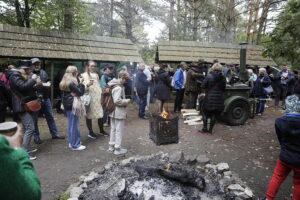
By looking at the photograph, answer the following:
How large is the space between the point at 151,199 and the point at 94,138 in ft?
11.7

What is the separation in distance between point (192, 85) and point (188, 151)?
4134 mm

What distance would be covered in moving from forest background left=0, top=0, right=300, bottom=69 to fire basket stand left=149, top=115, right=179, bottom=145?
2.91 meters

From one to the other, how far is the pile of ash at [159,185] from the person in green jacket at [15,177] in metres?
2.34

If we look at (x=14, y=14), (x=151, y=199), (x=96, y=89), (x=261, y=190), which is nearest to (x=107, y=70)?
(x=96, y=89)

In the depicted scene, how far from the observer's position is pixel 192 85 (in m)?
9.18

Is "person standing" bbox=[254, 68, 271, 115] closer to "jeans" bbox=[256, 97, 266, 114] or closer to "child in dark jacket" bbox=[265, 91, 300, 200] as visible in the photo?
"jeans" bbox=[256, 97, 266, 114]

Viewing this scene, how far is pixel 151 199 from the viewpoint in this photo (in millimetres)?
3287

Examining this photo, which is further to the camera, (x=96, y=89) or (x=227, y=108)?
(x=227, y=108)

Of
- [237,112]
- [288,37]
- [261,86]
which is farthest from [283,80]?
[288,37]

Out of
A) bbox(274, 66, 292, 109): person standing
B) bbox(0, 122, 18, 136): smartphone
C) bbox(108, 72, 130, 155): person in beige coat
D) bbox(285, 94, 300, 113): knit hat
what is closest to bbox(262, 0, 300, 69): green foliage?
bbox(285, 94, 300, 113): knit hat

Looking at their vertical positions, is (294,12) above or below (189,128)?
above

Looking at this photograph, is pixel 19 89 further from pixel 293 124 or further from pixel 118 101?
pixel 293 124

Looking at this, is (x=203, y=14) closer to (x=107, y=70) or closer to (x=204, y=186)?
(x=107, y=70)

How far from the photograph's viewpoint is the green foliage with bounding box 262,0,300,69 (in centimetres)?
432
